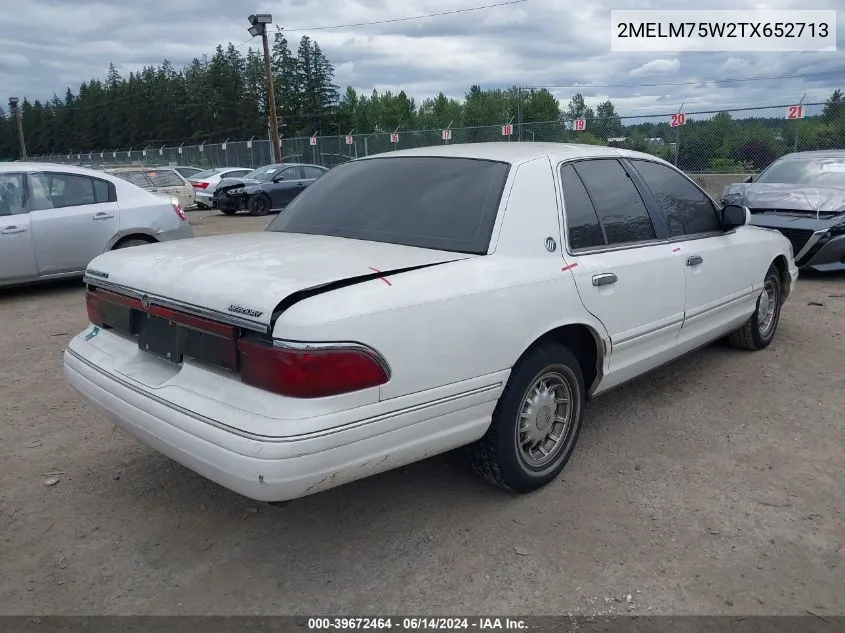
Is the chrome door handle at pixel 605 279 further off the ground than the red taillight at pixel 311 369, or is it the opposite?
the chrome door handle at pixel 605 279

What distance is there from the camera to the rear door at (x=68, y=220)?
773 cm

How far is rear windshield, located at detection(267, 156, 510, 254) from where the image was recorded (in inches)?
124

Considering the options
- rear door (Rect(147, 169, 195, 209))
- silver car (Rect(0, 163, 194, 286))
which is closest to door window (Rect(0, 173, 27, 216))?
silver car (Rect(0, 163, 194, 286))

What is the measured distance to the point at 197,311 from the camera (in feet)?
8.65

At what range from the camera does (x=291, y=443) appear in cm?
232

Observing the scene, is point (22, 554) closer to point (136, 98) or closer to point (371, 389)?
point (371, 389)

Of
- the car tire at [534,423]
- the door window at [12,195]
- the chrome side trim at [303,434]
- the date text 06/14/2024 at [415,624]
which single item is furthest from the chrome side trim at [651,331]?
the door window at [12,195]

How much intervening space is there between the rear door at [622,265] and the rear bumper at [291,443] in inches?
37.5

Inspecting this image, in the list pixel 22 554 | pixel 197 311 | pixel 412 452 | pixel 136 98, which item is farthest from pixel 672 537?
pixel 136 98

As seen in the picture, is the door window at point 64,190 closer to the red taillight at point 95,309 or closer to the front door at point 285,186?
the red taillight at point 95,309

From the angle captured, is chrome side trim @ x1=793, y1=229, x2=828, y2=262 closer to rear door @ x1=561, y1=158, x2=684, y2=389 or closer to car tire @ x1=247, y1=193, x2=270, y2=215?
rear door @ x1=561, y1=158, x2=684, y2=389

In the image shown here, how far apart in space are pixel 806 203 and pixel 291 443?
319 inches

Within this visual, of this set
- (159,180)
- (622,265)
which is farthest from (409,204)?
(159,180)

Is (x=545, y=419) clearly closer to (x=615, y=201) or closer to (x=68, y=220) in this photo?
(x=615, y=201)
